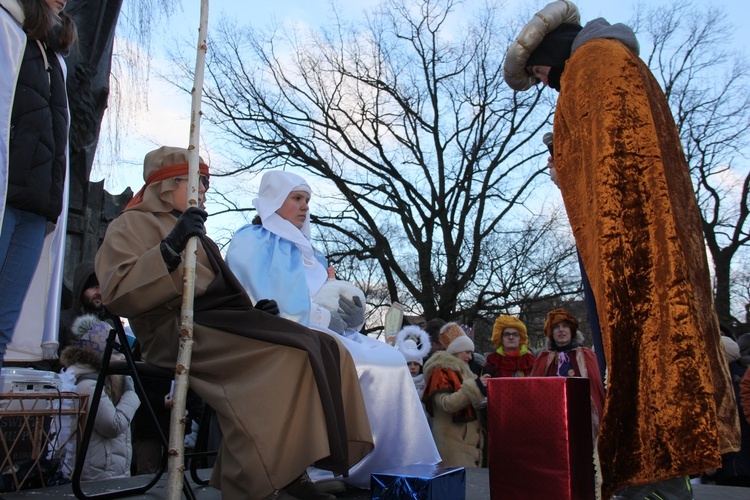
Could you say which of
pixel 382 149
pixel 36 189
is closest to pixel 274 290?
pixel 36 189

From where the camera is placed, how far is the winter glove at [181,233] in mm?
2266

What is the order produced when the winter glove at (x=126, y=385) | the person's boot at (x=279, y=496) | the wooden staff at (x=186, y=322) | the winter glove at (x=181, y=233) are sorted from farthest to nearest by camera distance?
the winter glove at (x=126, y=385), the person's boot at (x=279, y=496), the winter glove at (x=181, y=233), the wooden staff at (x=186, y=322)

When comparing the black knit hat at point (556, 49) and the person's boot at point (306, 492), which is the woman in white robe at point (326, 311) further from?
the black knit hat at point (556, 49)

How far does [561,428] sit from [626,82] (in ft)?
4.43

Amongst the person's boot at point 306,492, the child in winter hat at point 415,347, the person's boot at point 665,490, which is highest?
the child in winter hat at point 415,347

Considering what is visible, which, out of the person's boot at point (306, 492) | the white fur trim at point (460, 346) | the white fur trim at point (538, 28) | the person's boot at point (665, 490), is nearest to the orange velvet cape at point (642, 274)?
the person's boot at point (665, 490)

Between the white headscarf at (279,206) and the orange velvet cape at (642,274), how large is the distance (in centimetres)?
173

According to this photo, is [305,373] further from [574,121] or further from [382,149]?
[382,149]

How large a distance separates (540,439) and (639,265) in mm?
864

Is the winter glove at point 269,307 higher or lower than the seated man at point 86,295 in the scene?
lower

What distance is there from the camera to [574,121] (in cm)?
248

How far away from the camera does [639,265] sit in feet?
7.29

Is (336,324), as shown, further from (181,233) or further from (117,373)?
(181,233)

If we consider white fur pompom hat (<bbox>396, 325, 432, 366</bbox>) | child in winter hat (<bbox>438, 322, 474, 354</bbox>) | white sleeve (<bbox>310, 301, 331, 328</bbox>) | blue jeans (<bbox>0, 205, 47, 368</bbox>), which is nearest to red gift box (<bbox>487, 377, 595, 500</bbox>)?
white sleeve (<bbox>310, 301, 331, 328</bbox>)
